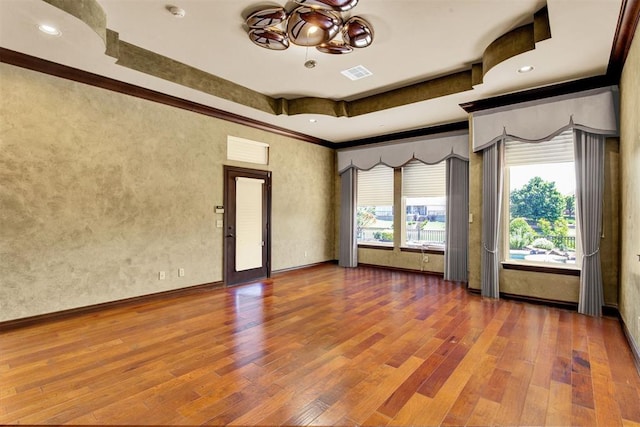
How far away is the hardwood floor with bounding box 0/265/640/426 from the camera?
2115mm

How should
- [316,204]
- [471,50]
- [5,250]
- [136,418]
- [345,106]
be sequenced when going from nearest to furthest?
[136,418], [5,250], [471,50], [345,106], [316,204]

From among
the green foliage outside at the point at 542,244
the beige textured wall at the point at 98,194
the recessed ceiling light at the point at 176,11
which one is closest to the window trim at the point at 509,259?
the green foliage outside at the point at 542,244

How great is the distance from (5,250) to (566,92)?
7.06 metres

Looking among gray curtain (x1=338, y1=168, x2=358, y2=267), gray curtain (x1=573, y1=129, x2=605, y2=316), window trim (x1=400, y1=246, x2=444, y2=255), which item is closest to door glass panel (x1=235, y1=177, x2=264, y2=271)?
gray curtain (x1=338, y1=168, x2=358, y2=267)

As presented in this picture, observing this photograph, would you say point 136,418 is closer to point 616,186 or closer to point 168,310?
point 168,310

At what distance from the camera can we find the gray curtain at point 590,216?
408 centimetres

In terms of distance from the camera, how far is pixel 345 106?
18.9ft

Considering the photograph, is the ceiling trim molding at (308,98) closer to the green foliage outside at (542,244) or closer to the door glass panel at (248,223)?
the door glass panel at (248,223)

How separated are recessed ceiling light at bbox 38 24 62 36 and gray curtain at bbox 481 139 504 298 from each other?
5525 mm

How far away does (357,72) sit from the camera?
4.48 metres

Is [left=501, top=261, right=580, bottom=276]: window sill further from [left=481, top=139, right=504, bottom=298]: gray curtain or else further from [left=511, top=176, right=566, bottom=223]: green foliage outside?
[left=511, top=176, right=566, bottom=223]: green foliage outside

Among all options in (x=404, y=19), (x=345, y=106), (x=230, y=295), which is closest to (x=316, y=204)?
(x=345, y=106)

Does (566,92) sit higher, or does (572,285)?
(566,92)

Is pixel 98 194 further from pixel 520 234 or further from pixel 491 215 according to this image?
pixel 520 234
